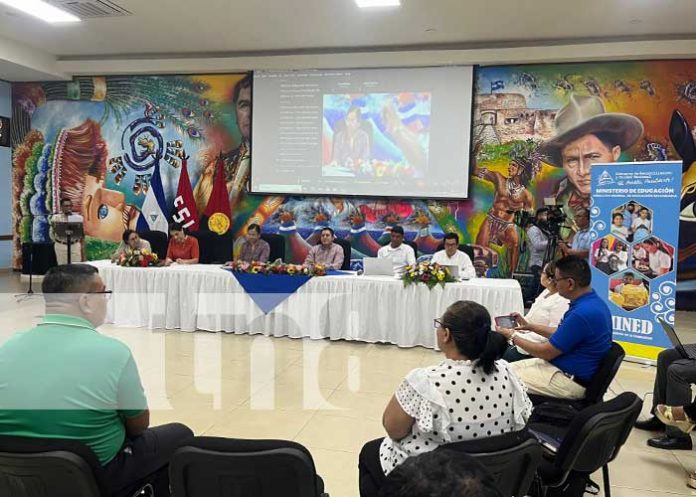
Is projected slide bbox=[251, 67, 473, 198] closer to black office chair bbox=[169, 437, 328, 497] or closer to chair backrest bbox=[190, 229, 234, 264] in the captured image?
chair backrest bbox=[190, 229, 234, 264]

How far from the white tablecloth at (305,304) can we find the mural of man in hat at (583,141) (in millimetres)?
2647

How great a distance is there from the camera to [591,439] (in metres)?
1.86

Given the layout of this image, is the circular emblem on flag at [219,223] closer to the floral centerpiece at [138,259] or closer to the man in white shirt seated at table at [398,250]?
Result: the floral centerpiece at [138,259]

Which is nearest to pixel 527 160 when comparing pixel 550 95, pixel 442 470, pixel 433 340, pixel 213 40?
pixel 550 95

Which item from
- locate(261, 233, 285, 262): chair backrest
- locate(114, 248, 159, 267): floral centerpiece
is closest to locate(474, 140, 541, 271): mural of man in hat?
locate(261, 233, 285, 262): chair backrest

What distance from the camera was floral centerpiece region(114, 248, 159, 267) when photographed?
18.6 feet

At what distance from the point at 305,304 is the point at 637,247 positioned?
317 centimetres

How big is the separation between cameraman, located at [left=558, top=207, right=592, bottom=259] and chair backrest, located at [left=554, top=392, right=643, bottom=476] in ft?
14.7

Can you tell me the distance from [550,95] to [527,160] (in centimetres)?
90

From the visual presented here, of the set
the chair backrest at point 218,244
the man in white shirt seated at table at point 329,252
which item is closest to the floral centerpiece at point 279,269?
the man in white shirt seated at table at point 329,252

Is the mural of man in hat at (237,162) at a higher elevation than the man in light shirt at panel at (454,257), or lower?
higher

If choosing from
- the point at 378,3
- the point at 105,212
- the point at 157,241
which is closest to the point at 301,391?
the point at 157,241

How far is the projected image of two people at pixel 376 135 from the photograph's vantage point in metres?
7.47

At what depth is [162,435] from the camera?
80.9 inches
